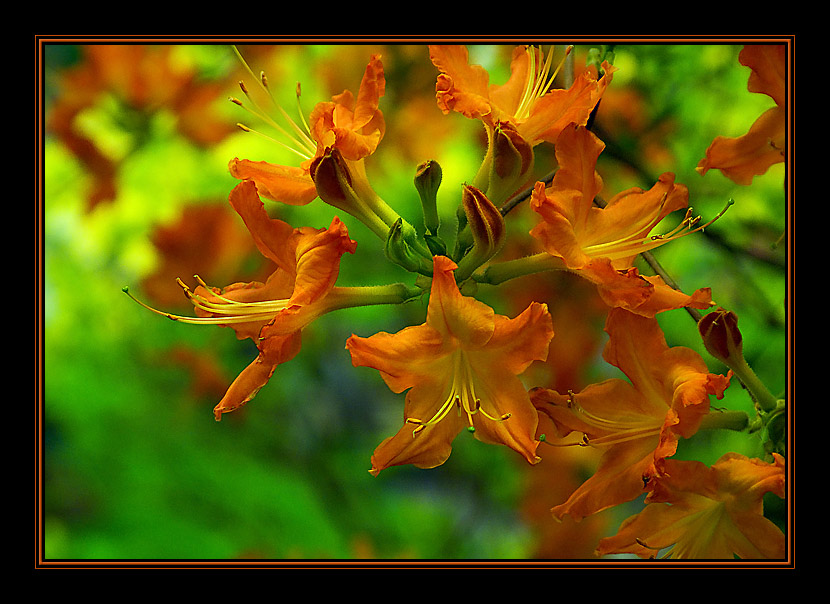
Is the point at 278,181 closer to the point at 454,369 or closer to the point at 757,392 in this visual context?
the point at 454,369

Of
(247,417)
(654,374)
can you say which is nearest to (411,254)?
(654,374)

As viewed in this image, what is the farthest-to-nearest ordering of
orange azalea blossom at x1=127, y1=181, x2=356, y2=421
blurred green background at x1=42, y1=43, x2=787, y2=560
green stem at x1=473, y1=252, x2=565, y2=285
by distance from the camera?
blurred green background at x1=42, y1=43, x2=787, y2=560
green stem at x1=473, y1=252, x2=565, y2=285
orange azalea blossom at x1=127, y1=181, x2=356, y2=421

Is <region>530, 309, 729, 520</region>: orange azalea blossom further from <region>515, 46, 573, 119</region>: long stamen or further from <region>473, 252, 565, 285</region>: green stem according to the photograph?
<region>515, 46, 573, 119</region>: long stamen

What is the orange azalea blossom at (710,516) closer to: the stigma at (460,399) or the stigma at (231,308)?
the stigma at (460,399)

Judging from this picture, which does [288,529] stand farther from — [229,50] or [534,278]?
[229,50]

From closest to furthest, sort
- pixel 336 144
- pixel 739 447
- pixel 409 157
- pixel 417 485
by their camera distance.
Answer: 1. pixel 336 144
2. pixel 739 447
3. pixel 409 157
4. pixel 417 485

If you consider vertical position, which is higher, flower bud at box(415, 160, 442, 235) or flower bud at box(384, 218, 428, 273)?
flower bud at box(415, 160, 442, 235)

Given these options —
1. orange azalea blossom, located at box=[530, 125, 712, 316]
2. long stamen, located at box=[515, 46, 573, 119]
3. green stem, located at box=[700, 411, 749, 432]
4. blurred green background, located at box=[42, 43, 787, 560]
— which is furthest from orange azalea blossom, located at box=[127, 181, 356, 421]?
blurred green background, located at box=[42, 43, 787, 560]

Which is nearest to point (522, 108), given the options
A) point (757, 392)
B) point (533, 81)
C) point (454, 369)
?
point (533, 81)
